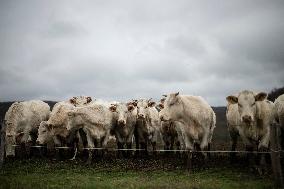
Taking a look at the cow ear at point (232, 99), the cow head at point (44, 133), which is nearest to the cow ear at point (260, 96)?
the cow ear at point (232, 99)

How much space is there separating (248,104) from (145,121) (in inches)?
297

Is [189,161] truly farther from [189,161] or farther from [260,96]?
[260,96]

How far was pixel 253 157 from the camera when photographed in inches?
524

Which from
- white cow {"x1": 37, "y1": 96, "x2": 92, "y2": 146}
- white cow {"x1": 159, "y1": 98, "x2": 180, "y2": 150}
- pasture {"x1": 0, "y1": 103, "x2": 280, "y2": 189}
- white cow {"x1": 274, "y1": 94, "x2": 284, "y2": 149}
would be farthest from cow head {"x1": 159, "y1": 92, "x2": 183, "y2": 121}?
white cow {"x1": 37, "y1": 96, "x2": 92, "y2": 146}

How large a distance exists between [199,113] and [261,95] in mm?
2853

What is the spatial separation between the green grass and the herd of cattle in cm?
162

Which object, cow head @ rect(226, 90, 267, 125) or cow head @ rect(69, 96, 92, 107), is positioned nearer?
cow head @ rect(226, 90, 267, 125)

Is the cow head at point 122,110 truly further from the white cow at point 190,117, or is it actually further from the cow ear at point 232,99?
the cow ear at point 232,99

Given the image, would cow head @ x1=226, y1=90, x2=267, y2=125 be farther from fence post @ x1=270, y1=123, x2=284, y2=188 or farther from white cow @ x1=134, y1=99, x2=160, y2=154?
white cow @ x1=134, y1=99, x2=160, y2=154

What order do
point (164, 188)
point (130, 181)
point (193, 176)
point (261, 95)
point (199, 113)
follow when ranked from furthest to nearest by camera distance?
point (199, 113), point (261, 95), point (193, 176), point (130, 181), point (164, 188)

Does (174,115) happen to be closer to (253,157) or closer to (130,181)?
(253,157)

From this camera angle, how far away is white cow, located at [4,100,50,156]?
706 inches

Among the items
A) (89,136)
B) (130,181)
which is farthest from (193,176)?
(89,136)

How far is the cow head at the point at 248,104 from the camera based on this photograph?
42.0 ft
